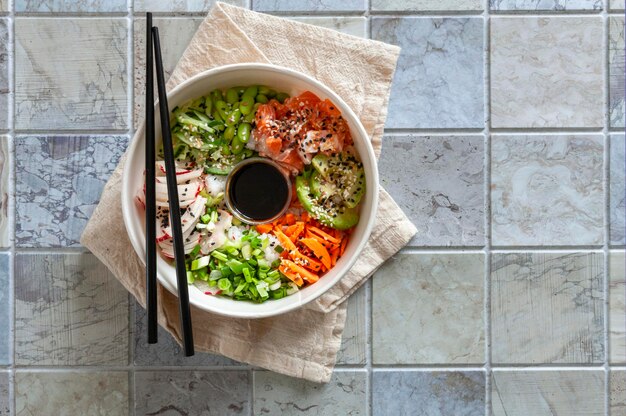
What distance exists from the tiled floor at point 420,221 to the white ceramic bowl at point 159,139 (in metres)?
0.11

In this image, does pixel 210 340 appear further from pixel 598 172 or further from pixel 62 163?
pixel 598 172

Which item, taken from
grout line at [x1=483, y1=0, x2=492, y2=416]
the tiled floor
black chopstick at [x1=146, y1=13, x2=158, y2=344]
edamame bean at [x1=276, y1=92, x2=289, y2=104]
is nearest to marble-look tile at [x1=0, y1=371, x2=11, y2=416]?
the tiled floor

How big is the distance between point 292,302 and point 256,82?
Answer: 0.26m

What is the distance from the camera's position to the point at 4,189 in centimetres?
84

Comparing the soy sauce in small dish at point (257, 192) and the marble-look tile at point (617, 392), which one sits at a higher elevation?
the soy sauce in small dish at point (257, 192)

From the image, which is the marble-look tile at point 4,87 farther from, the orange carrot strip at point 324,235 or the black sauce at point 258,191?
the orange carrot strip at point 324,235

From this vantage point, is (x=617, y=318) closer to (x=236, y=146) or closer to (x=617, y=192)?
(x=617, y=192)

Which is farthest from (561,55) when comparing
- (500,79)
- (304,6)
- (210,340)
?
→ (210,340)

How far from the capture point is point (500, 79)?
0.83 meters

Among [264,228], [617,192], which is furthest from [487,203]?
[264,228]

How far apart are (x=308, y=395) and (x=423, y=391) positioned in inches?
6.0

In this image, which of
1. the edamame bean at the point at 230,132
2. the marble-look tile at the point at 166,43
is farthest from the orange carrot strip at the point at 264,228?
the marble-look tile at the point at 166,43

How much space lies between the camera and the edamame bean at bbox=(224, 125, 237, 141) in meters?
0.76

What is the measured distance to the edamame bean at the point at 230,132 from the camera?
76 cm
